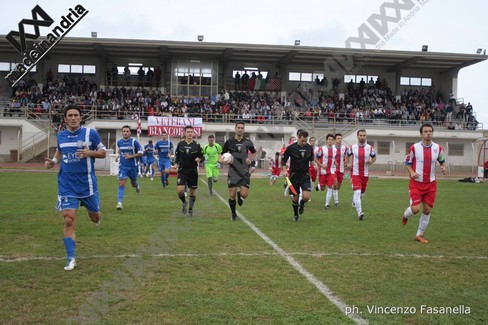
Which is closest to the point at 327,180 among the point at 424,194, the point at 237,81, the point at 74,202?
the point at 424,194

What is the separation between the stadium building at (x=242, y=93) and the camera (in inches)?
1656

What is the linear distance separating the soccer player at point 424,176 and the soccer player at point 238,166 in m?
3.67

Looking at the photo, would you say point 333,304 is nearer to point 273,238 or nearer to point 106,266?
point 106,266

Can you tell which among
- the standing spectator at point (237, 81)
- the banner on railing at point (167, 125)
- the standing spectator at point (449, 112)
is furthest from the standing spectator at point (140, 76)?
the standing spectator at point (449, 112)

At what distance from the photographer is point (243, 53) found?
47.5 metres

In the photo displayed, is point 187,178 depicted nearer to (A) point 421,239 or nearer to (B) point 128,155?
(B) point 128,155

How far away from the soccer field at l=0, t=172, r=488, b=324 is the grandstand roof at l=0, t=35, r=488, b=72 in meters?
35.2

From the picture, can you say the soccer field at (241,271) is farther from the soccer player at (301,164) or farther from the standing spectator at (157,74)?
the standing spectator at (157,74)

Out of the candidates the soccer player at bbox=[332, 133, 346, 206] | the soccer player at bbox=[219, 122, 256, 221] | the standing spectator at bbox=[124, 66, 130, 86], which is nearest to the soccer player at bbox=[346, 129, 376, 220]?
the soccer player at bbox=[332, 133, 346, 206]

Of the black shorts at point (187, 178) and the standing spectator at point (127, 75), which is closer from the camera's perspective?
the black shorts at point (187, 178)

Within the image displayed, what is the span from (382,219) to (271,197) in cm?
590

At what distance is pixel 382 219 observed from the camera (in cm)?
1220

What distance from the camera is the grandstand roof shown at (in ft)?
147

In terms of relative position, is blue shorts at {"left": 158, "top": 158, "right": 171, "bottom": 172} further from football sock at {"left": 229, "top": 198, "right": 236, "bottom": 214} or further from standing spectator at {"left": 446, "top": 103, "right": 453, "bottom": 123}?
standing spectator at {"left": 446, "top": 103, "right": 453, "bottom": 123}
